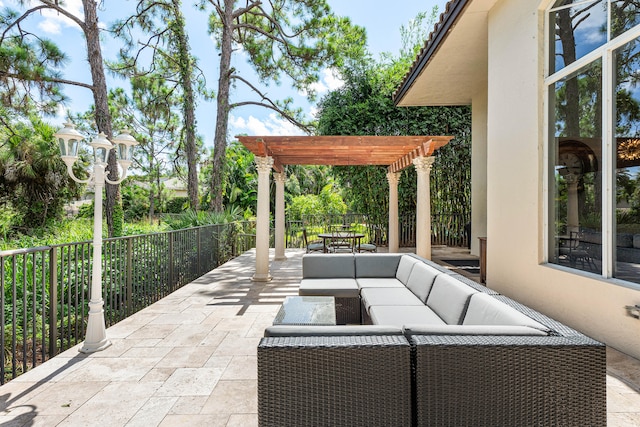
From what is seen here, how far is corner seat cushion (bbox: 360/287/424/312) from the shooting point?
3.33 meters

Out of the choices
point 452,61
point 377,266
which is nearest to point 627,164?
point 377,266

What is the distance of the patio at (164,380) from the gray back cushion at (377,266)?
139cm

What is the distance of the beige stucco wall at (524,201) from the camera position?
3.04 metres

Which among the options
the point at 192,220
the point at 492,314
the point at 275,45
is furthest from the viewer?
the point at 275,45

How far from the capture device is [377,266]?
4.64 metres

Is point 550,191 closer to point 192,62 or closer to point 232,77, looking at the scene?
point 232,77

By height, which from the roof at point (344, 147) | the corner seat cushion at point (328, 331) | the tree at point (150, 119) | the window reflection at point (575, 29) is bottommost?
the corner seat cushion at point (328, 331)

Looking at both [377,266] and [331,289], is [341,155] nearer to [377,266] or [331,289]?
[377,266]

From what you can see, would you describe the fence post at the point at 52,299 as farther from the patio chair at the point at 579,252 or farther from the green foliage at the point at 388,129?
the green foliage at the point at 388,129

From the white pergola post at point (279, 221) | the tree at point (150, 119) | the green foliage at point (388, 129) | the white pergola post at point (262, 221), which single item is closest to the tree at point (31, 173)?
the tree at point (150, 119)

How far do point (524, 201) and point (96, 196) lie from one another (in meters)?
4.76

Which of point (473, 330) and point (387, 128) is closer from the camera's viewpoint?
point (473, 330)

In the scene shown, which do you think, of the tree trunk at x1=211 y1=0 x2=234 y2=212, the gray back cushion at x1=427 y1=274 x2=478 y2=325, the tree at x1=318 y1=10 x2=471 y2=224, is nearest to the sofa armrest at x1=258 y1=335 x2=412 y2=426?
the gray back cushion at x1=427 y1=274 x2=478 y2=325

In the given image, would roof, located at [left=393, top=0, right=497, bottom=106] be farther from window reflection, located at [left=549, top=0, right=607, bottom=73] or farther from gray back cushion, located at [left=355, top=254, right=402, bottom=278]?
gray back cushion, located at [left=355, top=254, right=402, bottom=278]
